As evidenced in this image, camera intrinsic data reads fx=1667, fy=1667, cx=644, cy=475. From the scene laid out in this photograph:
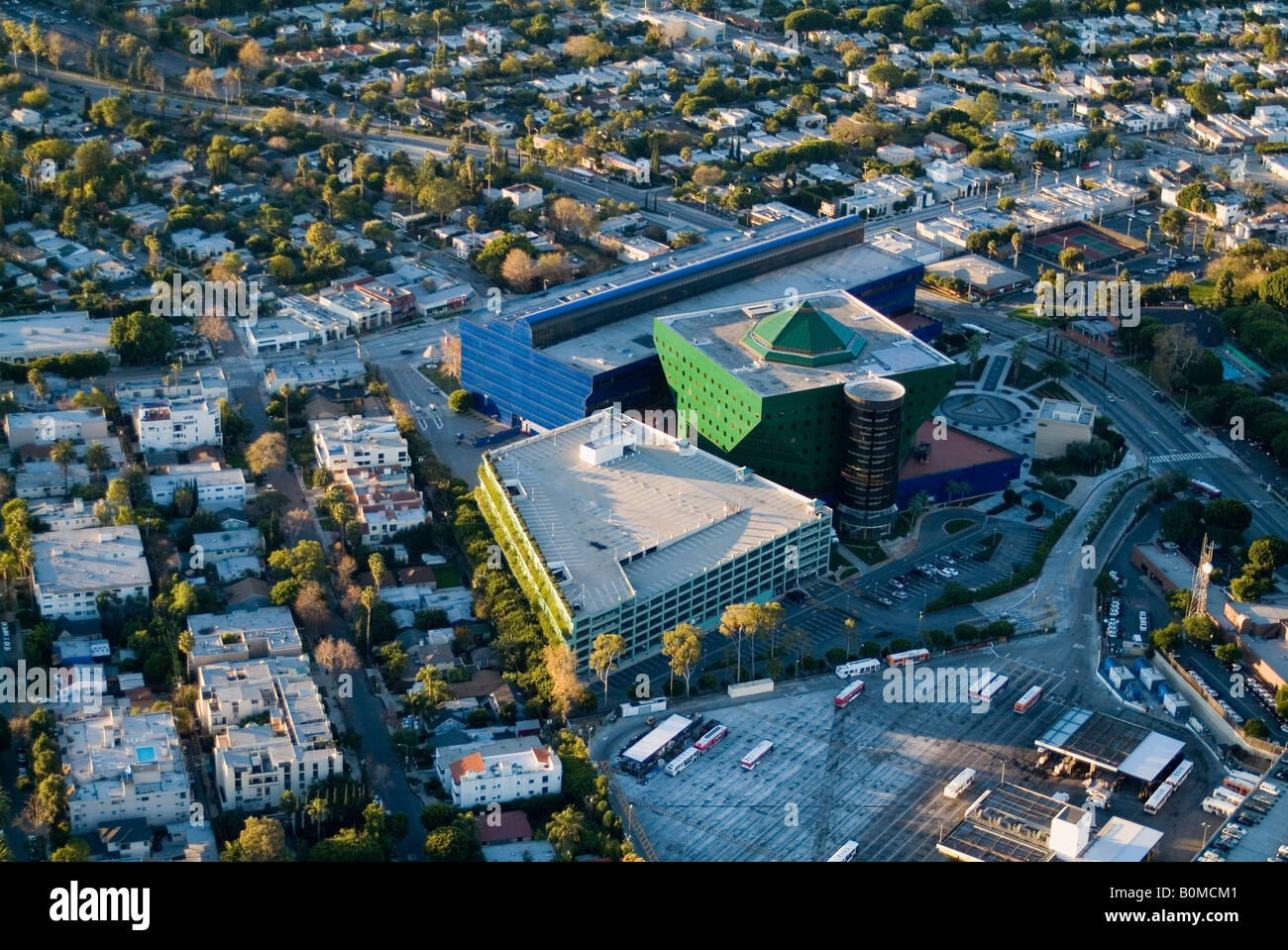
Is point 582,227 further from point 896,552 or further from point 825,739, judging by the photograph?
point 825,739

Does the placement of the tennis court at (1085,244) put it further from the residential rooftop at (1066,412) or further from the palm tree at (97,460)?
the palm tree at (97,460)

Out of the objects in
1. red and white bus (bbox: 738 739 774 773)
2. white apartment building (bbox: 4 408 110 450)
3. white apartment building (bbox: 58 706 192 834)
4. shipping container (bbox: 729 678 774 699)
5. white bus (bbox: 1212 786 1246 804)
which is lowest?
red and white bus (bbox: 738 739 774 773)

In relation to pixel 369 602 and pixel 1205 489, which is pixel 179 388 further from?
pixel 1205 489

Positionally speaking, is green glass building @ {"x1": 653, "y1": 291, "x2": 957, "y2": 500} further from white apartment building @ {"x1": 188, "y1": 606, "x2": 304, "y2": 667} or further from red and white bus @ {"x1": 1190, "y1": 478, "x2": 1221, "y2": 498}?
white apartment building @ {"x1": 188, "y1": 606, "x2": 304, "y2": 667}

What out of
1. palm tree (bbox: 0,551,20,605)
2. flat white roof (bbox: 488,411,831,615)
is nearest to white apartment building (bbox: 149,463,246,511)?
palm tree (bbox: 0,551,20,605)

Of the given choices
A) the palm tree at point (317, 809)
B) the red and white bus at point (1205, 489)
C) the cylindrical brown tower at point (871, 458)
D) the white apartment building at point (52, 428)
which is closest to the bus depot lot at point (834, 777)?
the palm tree at point (317, 809)
